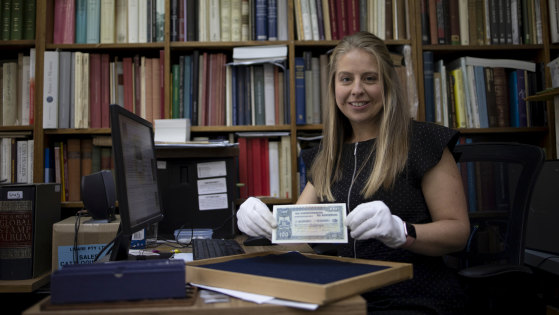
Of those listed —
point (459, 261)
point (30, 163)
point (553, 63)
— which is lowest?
point (459, 261)

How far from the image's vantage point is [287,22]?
212 cm

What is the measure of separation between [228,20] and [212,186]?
2.94 feet

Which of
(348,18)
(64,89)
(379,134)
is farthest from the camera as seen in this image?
(348,18)

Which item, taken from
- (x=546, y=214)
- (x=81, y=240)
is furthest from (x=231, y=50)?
(x=546, y=214)

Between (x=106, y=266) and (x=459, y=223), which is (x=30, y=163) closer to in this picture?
(x=106, y=266)

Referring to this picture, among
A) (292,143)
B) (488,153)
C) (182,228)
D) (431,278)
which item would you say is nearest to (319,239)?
(431,278)

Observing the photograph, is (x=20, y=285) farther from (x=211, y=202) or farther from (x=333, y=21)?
(x=333, y=21)

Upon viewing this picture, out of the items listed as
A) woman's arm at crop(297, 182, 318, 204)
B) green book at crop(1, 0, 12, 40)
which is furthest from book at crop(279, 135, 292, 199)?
green book at crop(1, 0, 12, 40)

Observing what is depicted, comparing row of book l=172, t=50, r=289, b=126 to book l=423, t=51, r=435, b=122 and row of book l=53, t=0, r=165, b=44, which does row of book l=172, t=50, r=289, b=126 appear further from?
book l=423, t=51, r=435, b=122

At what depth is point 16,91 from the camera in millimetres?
2094

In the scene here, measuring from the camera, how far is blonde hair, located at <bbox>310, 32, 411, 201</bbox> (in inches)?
48.1

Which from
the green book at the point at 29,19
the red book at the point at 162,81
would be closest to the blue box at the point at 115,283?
the red book at the point at 162,81

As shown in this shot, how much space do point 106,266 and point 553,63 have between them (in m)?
2.16

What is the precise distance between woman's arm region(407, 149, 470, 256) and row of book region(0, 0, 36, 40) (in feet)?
6.65
